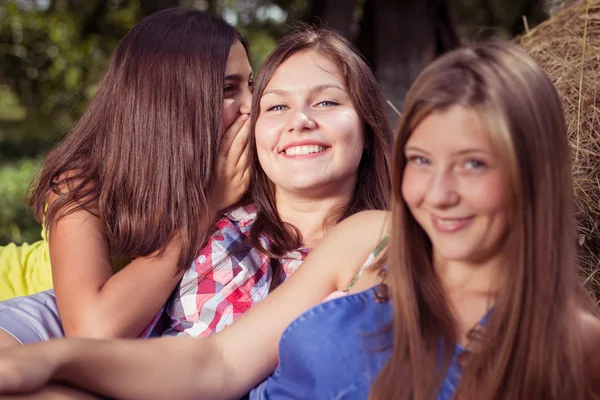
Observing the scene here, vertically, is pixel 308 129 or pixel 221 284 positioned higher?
pixel 308 129

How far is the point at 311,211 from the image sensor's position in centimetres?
268

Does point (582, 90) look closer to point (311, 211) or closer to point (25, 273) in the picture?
point (311, 211)

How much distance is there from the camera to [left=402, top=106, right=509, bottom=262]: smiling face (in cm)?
161

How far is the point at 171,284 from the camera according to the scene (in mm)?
2576

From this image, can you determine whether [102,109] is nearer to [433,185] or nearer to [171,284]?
[171,284]

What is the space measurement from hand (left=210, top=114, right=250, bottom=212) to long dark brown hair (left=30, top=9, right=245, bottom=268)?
0.16 ft

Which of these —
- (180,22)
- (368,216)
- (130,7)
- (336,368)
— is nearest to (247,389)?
(336,368)

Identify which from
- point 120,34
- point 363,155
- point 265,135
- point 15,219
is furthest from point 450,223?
point 120,34

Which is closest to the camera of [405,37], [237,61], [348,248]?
[348,248]

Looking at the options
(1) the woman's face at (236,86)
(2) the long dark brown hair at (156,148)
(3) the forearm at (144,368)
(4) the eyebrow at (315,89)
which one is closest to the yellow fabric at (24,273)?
(2) the long dark brown hair at (156,148)

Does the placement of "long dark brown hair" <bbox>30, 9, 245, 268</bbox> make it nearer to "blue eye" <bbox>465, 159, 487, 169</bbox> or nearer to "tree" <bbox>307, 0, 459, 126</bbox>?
"blue eye" <bbox>465, 159, 487, 169</bbox>

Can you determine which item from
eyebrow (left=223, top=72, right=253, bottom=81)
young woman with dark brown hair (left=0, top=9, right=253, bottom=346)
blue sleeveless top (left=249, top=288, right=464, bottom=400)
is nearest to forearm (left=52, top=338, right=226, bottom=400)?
blue sleeveless top (left=249, top=288, right=464, bottom=400)

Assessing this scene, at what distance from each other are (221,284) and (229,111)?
62cm

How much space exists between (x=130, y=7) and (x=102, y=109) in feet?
19.0
